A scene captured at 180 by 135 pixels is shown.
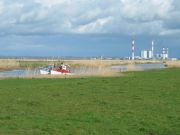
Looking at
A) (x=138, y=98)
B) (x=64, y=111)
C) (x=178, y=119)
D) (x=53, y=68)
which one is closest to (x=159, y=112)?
(x=178, y=119)

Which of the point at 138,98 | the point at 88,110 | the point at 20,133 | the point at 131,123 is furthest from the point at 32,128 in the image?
the point at 138,98

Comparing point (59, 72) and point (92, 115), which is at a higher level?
point (92, 115)

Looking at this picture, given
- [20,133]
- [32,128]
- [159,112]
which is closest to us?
[20,133]

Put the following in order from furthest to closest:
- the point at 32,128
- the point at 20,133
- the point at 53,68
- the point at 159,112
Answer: the point at 53,68
the point at 159,112
the point at 32,128
the point at 20,133

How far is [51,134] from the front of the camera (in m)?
12.7

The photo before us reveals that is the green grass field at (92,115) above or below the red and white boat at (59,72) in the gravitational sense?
above

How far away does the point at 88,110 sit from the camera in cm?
1772

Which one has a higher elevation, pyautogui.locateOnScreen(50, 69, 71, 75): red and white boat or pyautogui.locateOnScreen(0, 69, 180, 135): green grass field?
pyautogui.locateOnScreen(0, 69, 180, 135): green grass field

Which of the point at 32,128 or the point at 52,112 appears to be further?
the point at 52,112

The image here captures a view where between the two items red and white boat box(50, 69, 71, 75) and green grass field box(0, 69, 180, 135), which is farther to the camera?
red and white boat box(50, 69, 71, 75)

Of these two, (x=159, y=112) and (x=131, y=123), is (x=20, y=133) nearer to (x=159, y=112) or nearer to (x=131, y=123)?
(x=131, y=123)

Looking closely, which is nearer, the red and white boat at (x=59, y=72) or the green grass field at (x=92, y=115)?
the green grass field at (x=92, y=115)

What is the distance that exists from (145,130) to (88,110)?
464 centimetres

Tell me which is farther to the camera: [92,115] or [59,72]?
[59,72]
